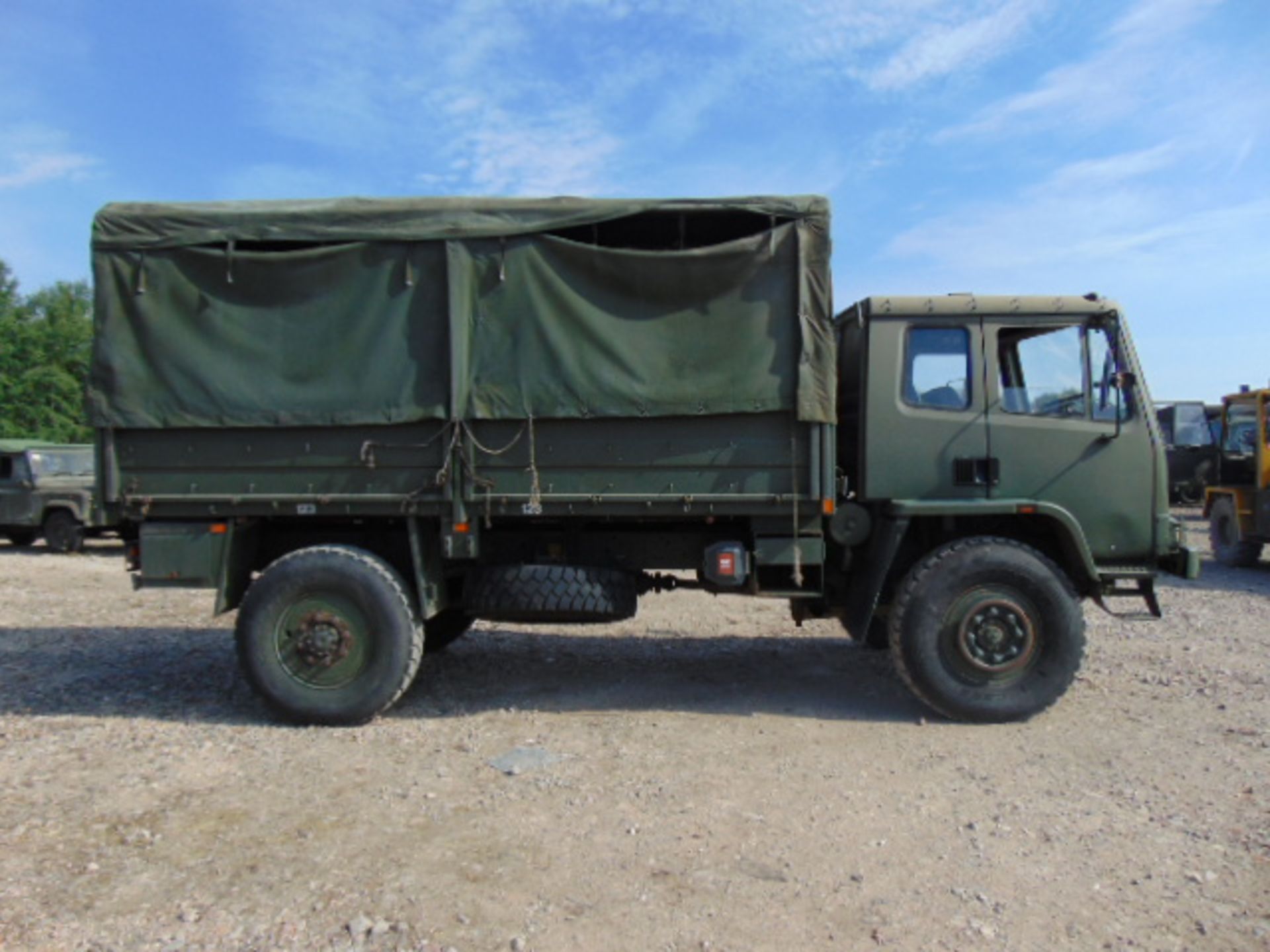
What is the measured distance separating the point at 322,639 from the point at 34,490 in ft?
43.7

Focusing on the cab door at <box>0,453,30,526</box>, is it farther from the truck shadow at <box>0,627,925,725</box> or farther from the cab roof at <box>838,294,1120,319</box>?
the cab roof at <box>838,294,1120,319</box>

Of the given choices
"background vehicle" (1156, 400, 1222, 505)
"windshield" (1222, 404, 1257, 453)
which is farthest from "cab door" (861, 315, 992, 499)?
"background vehicle" (1156, 400, 1222, 505)

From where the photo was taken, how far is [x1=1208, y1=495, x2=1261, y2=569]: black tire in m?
13.4

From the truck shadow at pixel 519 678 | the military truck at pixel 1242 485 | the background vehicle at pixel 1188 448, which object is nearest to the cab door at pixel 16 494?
the truck shadow at pixel 519 678

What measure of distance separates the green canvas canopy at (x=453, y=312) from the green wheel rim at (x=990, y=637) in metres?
1.50

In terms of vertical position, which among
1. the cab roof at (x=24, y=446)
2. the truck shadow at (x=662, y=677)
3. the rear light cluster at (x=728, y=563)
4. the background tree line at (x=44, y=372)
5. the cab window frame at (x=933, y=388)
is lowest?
the truck shadow at (x=662, y=677)

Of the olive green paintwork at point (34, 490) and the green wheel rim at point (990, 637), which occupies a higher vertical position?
the olive green paintwork at point (34, 490)

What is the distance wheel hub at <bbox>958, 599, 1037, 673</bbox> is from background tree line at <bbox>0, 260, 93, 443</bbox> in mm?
32870

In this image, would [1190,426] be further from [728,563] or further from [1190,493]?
[728,563]

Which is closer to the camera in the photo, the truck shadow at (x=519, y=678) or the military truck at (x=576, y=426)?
the military truck at (x=576, y=426)

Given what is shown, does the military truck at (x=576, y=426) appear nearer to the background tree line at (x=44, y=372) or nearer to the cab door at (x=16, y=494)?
the cab door at (x=16, y=494)

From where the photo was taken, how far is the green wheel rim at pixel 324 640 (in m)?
5.74

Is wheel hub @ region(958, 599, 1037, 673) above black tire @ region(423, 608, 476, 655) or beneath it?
above

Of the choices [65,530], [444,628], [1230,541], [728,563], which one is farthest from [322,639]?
[1230,541]
